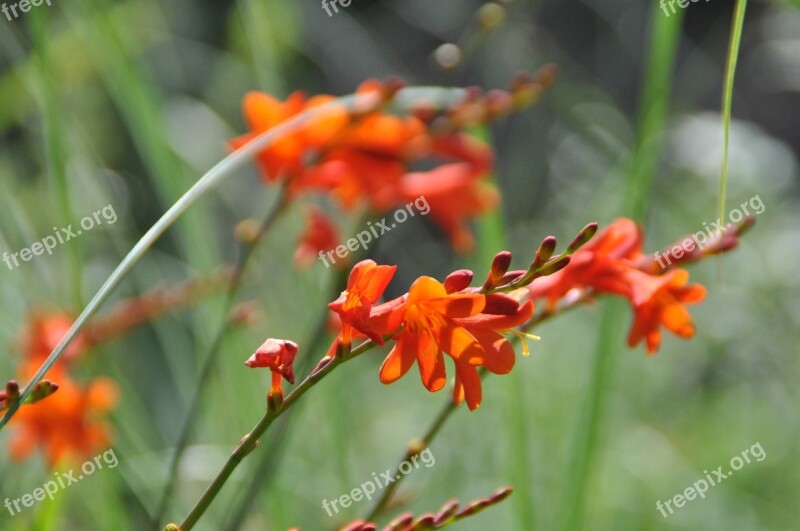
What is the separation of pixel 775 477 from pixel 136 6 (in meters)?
1.98

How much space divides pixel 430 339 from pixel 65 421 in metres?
0.63

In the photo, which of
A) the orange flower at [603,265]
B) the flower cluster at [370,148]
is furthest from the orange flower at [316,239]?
the orange flower at [603,265]

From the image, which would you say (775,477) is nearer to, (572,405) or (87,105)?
(572,405)

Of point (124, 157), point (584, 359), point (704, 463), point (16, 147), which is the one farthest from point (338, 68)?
point (704, 463)

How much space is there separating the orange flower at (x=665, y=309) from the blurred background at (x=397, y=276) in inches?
1.6

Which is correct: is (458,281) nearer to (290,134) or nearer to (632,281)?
(632,281)

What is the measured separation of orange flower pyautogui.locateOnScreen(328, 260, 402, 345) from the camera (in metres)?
0.53

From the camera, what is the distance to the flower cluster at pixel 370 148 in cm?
99

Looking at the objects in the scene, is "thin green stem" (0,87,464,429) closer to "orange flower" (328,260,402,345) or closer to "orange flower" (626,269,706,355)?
"orange flower" (328,260,402,345)

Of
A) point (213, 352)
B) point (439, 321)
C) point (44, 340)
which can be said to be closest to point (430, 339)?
point (439, 321)

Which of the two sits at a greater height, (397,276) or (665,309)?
(665,309)

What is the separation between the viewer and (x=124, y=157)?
326 cm

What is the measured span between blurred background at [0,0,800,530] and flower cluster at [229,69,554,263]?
7cm

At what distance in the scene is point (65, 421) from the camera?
1.06 metres
